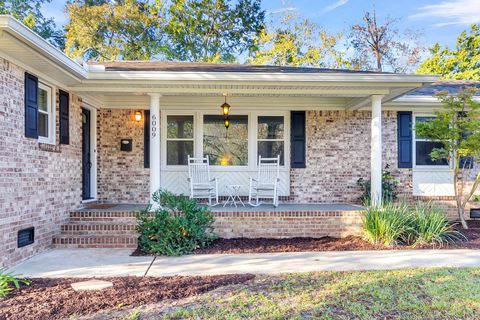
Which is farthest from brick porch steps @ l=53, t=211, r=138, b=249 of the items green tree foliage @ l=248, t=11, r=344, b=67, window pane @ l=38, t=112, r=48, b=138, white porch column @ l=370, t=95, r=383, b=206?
green tree foliage @ l=248, t=11, r=344, b=67

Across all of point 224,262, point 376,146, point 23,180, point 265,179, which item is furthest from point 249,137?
point 23,180

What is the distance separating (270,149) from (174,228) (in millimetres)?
3594

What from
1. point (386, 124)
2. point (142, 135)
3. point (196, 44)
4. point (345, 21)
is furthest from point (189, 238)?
A: point (345, 21)

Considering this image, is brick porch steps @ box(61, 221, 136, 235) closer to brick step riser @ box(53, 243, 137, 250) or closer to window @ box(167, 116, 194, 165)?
brick step riser @ box(53, 243, 137, 250)

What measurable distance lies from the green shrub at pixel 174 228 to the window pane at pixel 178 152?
8.12 ft

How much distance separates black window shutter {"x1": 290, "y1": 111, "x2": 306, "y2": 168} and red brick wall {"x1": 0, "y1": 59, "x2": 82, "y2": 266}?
460cm

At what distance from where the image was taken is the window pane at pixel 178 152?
8.34 metres

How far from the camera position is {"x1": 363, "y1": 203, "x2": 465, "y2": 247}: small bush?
5.80 meters

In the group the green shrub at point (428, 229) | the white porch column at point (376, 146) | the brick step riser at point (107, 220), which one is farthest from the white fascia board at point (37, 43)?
the green shrub at point (428, 229)

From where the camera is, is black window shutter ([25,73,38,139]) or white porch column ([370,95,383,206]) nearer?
black window shutter ([25,73,38,139])

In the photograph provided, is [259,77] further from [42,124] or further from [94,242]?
[94,242]

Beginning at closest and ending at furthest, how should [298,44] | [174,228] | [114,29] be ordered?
[174,228], [114,29], [298,44]

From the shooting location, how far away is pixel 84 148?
762 centimetres

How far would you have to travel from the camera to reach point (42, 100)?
577 centimetres
